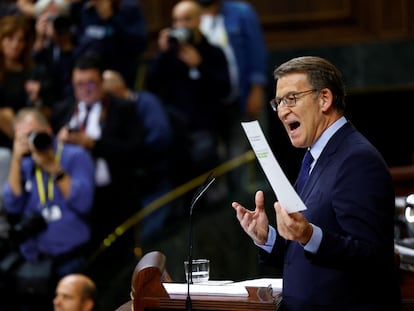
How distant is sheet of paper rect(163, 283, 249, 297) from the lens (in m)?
2.90

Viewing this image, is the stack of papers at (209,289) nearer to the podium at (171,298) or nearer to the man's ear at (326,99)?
the podium at (171,298)

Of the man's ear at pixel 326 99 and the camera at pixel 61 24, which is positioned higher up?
the man's ear at pixel 326 99

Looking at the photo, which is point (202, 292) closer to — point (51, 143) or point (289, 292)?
point (289, 292)

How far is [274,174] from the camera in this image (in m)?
2.62

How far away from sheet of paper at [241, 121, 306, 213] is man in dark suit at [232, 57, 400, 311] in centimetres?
2

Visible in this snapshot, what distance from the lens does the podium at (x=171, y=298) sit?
282 cm

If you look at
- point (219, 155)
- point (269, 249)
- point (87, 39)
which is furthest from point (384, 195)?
point (87, 39)

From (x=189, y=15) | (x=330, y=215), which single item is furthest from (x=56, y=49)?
(x=330, y=215)

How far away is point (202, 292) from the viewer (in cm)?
291

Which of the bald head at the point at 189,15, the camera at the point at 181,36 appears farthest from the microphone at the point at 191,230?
the bald head at the point at 189,15

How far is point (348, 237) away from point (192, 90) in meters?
3.65

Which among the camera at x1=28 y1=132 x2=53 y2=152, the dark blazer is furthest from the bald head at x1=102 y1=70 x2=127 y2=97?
the dark blazer

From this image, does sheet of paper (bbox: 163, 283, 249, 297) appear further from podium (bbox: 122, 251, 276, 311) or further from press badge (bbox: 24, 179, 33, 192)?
press badge (bbox: 24, 179, 33, 192)

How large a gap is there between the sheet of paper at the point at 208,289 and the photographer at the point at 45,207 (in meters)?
2.77
